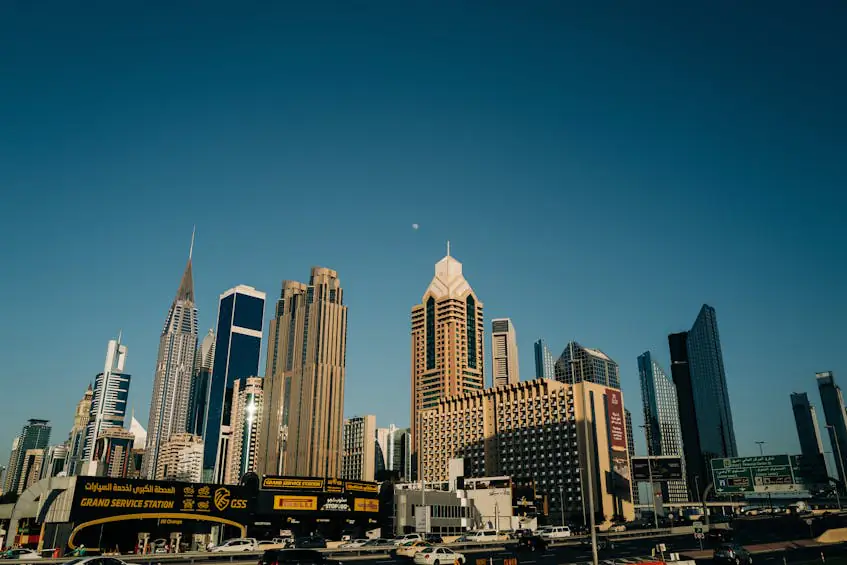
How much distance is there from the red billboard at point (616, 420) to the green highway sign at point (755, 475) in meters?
44.3

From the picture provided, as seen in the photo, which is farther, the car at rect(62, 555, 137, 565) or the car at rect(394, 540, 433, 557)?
the car at rect(394, 540, 433, 557)

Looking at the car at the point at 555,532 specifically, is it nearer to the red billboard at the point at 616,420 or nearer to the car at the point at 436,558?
the car at the point at 436,558

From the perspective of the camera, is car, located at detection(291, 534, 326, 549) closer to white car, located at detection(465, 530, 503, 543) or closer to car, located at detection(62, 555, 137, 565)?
white car, located at detection(465, 530, 503, 543)

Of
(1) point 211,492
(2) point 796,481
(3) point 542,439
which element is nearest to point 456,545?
(1) point 211,492

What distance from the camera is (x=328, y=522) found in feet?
280

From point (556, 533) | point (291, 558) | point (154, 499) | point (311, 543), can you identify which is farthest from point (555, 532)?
point (291, 558)

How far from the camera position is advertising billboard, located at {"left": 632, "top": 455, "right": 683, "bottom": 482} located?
133m

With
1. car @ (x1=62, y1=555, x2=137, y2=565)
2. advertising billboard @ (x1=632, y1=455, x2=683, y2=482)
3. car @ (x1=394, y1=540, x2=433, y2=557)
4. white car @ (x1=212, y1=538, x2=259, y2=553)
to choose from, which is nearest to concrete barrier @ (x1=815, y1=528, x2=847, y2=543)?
car @ (x1=394, y1=540, x2=433, y2=557)

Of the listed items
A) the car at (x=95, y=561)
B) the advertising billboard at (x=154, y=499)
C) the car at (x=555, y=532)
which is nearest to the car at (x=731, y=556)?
the car at (x=95, y=561)

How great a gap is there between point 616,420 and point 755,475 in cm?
5814

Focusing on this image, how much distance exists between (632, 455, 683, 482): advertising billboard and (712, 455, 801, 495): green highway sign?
365 inches

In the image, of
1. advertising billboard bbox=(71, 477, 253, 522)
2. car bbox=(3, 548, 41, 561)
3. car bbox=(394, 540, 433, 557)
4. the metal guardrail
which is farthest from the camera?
advertising billboard bbox=(71, 477, 253, 522)

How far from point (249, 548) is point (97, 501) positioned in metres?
16.4

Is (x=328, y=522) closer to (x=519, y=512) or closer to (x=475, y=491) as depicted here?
(x=475, y=491)
